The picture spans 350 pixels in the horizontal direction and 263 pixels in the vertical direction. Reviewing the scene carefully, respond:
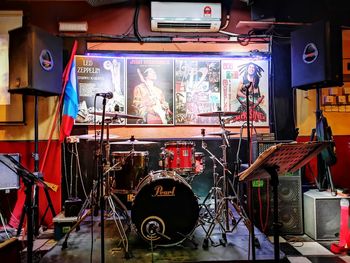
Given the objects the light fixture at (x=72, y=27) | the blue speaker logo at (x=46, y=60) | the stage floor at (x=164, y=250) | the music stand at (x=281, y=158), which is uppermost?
the light fixture at (x=72, y=27)

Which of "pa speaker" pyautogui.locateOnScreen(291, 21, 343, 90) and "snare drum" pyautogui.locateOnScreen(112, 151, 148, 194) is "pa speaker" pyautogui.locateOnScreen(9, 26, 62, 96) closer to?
"snare drum" pyautogui.locateOnScreen(112, 151, 148, 194)

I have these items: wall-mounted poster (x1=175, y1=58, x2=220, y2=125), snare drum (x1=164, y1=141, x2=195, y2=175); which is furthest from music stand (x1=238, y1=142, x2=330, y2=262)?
wall-mounted poster (x1=175, y1=58, x2=220, y2=125)

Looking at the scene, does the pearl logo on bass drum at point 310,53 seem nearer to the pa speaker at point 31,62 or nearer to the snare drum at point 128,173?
the snare drum at point 128,173

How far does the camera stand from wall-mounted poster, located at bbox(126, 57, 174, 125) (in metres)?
4.86

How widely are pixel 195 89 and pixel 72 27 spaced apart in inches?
78.5

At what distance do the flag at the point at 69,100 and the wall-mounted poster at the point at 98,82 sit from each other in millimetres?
135

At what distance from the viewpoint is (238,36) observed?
16.2 ft

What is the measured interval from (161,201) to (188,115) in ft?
5.64

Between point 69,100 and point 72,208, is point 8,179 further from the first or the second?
point 69,100

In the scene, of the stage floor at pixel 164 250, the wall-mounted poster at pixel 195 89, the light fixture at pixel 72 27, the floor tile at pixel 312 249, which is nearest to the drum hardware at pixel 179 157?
the stage floor at pixel 164 250

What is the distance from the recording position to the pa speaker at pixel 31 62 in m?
4.03

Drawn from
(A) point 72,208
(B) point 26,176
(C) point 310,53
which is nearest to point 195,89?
(C) point 310,53

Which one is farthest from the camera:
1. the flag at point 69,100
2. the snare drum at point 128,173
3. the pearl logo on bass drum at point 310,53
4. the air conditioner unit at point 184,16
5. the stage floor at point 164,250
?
the air conditioner unit at point 184,16

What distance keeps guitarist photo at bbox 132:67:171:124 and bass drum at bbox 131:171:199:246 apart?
4.87 feet
